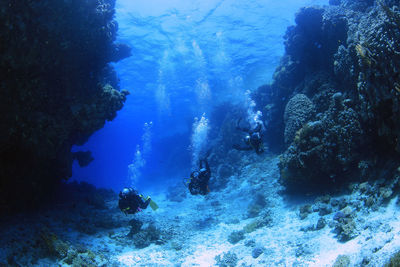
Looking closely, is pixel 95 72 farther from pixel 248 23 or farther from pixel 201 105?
pixel 201 105

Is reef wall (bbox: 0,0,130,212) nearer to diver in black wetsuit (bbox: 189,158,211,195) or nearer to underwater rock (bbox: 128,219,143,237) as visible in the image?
underwater rock (bbox: 128,219,143,237)

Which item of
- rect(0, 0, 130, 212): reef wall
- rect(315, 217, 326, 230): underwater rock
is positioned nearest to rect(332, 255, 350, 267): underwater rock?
rect(315, 217, 326, 230): underwater rock

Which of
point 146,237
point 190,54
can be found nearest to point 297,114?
point 146,237

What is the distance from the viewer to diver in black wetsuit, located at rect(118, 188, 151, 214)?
22.9 ft

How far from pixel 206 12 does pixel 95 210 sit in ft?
54.8

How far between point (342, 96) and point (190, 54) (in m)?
19.4

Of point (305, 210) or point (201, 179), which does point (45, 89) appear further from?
point (305, 210)

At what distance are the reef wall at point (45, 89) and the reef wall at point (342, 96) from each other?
27.4 ft

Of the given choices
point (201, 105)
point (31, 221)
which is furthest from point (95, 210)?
point (201, 105)

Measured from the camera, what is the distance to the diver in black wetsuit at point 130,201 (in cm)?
699

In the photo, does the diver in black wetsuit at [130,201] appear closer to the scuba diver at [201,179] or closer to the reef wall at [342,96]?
the scuba diver at [201,179]

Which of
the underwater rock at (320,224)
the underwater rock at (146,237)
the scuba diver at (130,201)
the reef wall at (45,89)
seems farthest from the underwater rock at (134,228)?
the underwater rock at (320,224)

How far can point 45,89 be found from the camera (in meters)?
8.21

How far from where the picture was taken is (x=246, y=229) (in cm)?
837
